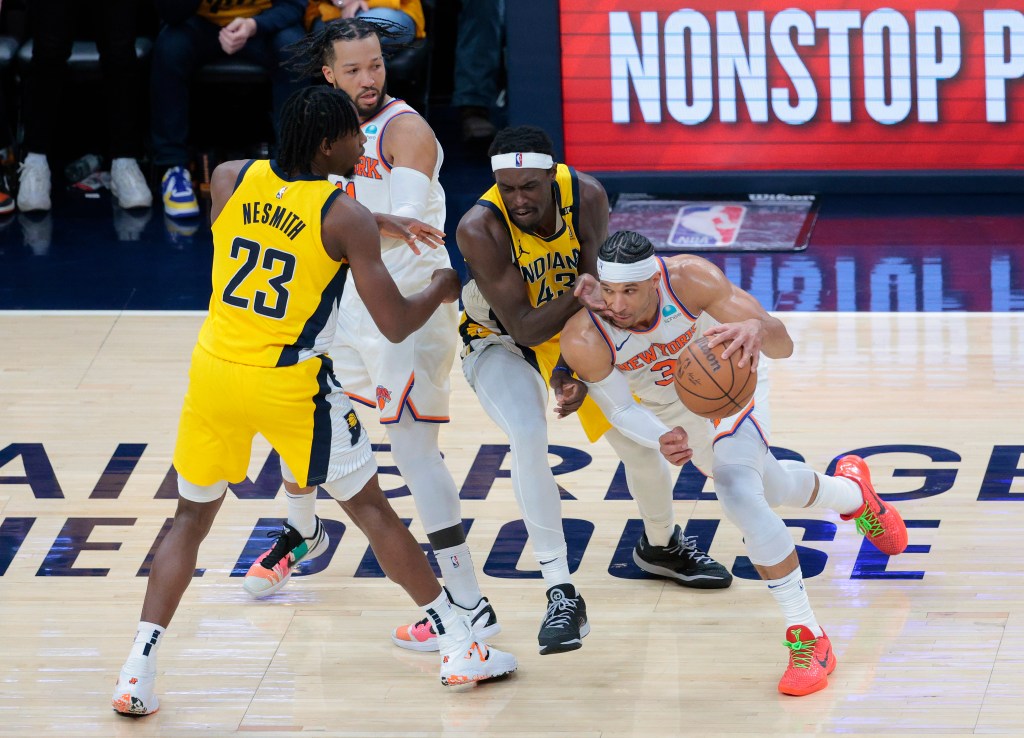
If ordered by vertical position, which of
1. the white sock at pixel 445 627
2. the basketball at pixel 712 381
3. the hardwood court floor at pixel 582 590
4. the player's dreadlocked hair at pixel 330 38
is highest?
the player's dreadlocked hair at pixel 330 38

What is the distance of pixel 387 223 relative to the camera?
4473 millimetres

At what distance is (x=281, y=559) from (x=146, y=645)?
0.88 meters

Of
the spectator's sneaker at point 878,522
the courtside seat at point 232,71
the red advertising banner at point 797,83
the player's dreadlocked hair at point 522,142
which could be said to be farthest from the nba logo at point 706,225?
the player's dreadlocked hair at point 522,142

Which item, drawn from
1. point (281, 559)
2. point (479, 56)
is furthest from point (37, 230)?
point (281, 559)

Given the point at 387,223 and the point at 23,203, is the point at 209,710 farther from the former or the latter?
the point at 23,203

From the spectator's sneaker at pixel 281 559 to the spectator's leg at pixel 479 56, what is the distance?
5.16 metres

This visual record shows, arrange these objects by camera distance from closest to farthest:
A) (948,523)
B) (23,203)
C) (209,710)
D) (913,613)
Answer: (209,710) → (913,613) → (948,523) → (23,203)

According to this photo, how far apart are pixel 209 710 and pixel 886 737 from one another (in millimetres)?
1880

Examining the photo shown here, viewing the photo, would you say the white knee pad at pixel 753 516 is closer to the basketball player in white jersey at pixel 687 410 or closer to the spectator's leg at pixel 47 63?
the basketball player in white jersey at pixel 687 410

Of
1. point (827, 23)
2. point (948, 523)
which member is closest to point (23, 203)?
point (827, 23)

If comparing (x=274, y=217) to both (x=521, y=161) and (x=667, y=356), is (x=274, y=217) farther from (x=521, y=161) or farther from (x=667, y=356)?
(x=667, y=356)

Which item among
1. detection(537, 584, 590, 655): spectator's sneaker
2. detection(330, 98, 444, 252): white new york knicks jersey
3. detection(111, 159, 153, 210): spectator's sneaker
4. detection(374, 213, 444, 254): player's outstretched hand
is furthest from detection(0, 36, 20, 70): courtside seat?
detection(537, 584, 590, 655): spectator's sneaker

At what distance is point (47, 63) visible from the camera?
9.00m

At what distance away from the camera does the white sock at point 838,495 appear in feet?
16.1
